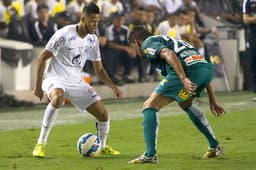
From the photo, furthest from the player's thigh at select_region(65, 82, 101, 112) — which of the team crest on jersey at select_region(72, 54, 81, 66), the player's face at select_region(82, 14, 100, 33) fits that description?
the player's face at select_region(82, 14, 100, 33)

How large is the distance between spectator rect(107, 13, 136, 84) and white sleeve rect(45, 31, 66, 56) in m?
10.3

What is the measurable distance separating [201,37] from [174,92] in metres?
14.0

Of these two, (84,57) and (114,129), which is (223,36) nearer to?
(114,129)

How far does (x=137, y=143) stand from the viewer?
500 inches

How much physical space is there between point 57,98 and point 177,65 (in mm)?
1920

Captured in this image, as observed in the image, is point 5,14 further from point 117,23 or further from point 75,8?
point 117,23

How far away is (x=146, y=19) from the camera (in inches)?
886

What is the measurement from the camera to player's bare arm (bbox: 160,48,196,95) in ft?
31.3

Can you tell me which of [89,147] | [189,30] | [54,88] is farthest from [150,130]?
[189,30]

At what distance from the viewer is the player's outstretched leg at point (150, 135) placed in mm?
10070

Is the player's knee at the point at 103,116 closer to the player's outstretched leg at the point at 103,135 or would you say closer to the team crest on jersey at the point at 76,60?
the player's outstretched leg at the point at 103,135

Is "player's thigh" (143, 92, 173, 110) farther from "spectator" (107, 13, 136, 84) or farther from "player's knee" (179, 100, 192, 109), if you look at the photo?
"spectator" (107, 13, 136, 84)

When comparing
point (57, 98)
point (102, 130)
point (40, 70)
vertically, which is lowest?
point (102, 130)

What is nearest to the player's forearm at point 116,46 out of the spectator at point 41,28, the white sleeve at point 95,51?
the spectator at point 41,28
